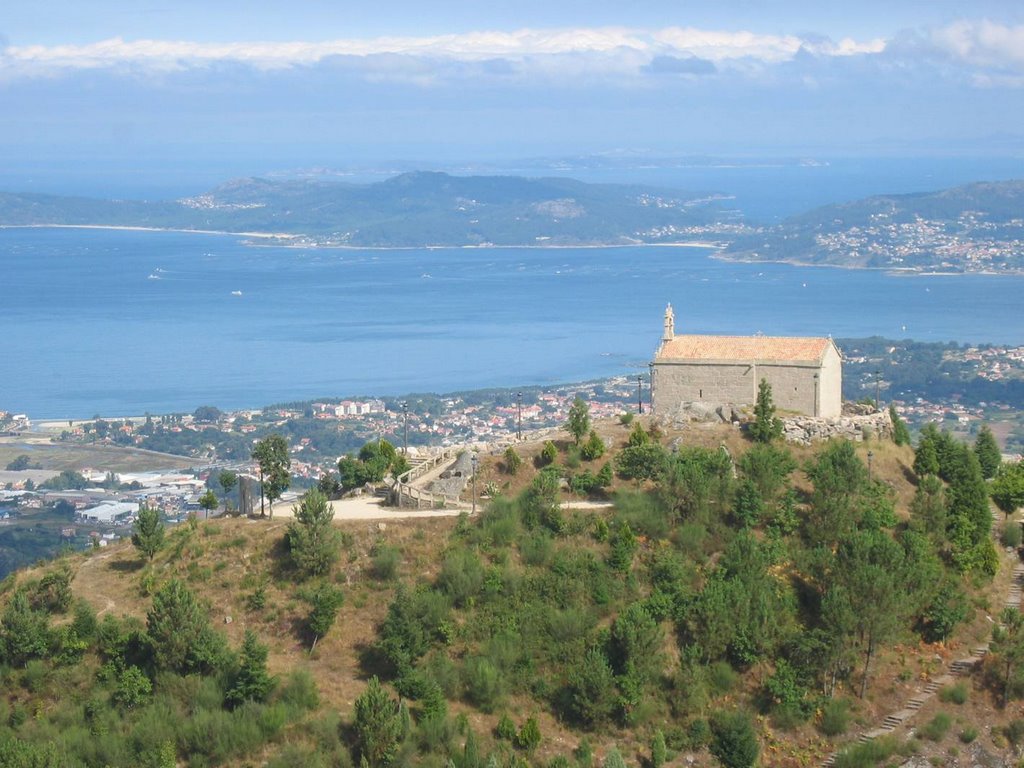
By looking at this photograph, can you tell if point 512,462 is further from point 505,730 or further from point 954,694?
point 954,694

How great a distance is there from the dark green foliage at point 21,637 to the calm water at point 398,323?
7580 centimetres

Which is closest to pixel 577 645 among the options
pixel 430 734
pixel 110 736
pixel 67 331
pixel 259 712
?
pixel 430 734

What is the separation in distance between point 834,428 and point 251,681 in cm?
2031

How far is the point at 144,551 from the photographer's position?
3822cm

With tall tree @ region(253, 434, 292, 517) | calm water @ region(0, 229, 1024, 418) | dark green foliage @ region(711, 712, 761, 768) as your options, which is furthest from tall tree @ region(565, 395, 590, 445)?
calm water @ region(0, 229, 1024, 418)

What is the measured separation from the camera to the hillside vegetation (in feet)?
107

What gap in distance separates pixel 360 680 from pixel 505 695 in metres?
3.21

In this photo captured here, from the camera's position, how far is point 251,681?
32.8 meters

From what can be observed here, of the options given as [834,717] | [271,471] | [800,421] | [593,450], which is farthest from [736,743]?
[271,471]

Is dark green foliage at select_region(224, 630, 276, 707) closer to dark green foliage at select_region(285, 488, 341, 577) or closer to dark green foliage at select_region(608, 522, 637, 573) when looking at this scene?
dark green foliage at select_region(285, 488, 341, 577)

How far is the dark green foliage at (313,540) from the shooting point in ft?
120

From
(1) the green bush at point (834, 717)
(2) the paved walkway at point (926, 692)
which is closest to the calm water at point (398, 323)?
(2) the paved walkway at point (926, 692)

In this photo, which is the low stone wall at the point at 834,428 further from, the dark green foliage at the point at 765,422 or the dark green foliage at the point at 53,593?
the dark green foliage at the point at 53,593

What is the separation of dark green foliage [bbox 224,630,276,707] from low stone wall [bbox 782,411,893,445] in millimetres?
18092
